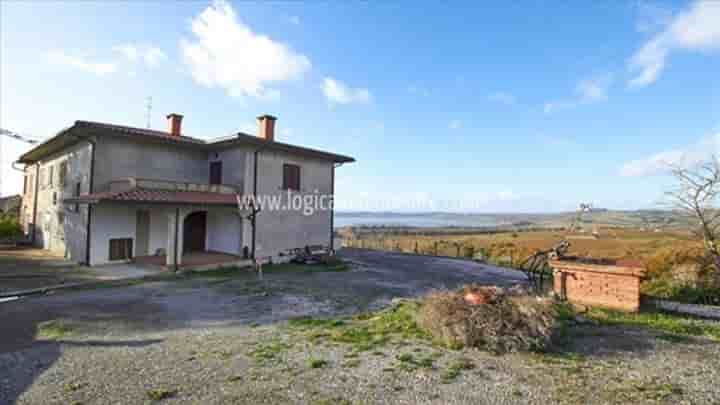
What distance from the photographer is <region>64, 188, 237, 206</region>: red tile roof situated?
9.37 meters

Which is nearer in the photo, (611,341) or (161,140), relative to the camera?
(611,341)

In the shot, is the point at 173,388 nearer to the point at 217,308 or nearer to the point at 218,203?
the point at 217,308

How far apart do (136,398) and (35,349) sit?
2.62 metres

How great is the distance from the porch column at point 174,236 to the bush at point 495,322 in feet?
29.2

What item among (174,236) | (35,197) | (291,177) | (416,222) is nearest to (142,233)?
(174,236)

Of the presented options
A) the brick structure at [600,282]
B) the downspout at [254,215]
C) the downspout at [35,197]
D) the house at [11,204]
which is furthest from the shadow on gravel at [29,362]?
the house at [11,204]

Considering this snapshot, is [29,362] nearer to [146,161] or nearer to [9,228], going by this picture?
[146,161]

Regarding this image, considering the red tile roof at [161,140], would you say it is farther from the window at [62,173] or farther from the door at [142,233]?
the door at [142,233]

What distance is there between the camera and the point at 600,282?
6203mm

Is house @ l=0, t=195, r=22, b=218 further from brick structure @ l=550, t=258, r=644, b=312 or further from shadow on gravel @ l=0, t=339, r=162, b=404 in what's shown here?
brick structure @ l=550, t=258, r=644, b=312

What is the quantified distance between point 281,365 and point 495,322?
2.80 metres

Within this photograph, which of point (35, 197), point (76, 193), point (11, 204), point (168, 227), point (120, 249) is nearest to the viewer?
point (168, 227)

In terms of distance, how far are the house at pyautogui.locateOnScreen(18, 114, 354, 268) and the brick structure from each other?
10.0 meters

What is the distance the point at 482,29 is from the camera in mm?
11391
